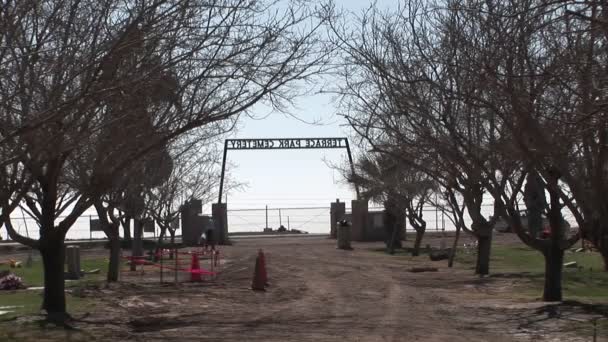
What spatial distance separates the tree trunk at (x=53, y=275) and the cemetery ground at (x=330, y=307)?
0.44 meters

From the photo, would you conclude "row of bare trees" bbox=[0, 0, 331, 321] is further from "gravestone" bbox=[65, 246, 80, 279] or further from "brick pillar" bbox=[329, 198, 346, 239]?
"brick pillar" bbox=[329, 198, 346, 239]

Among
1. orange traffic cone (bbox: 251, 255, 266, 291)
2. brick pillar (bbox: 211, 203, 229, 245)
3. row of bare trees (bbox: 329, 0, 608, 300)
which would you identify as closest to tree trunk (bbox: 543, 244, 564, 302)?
row of bare trees (bbox: 329, 0, 608, 300)

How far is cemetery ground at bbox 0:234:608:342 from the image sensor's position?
57.9ft

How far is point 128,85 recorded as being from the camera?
1280 centimetres

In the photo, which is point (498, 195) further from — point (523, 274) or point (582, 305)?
point (523, 274)

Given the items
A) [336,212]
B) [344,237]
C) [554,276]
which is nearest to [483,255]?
[554,276]

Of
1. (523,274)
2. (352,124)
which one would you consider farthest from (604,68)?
(523,274)

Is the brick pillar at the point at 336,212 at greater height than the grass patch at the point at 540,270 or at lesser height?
greater

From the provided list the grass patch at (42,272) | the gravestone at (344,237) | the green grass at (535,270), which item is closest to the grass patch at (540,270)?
the green grass at (535,270)

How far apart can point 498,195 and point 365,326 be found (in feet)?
18.4

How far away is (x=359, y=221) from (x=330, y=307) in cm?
4034

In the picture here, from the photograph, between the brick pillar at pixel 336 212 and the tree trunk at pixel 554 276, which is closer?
the tree trunk at pixel 554 276

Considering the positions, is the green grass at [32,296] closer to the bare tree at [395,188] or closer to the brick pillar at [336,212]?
the bare tree at [395,188]

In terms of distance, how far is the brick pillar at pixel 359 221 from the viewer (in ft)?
201
